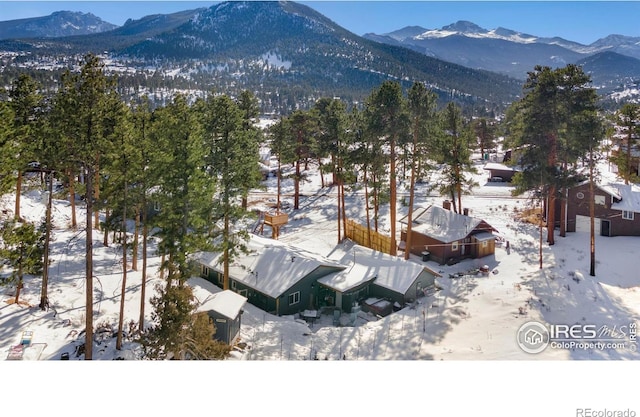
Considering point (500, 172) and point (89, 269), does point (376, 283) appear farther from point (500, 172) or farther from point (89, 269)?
point (500, 172)

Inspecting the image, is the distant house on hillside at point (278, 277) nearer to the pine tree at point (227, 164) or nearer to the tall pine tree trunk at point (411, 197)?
the pine tree at point (227, 164)

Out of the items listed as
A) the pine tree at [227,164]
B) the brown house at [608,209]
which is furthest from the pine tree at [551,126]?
the pine tree at [227,164]

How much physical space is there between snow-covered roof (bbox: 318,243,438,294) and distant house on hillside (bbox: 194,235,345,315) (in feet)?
2.30

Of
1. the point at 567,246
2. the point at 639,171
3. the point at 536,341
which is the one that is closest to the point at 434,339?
the point at 536,341

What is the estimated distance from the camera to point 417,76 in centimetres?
19812

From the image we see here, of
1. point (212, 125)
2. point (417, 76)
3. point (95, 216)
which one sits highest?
point (417, 76)

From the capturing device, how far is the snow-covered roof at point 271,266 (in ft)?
61.5

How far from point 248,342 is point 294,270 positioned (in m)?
5.00

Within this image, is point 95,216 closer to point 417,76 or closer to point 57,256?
point 57,256

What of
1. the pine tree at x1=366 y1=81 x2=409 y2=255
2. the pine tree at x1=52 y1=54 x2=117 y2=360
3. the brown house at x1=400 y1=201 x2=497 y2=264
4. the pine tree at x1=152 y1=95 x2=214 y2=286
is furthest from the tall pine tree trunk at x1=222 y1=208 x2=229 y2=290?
the brown house at x1=400 y1=201 x2=497 y2=264

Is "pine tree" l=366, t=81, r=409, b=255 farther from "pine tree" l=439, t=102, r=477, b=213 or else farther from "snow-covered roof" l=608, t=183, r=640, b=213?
"snow-covered roof" l=608, t=183, r=640, b=213

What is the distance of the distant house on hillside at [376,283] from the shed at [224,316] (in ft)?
17.2

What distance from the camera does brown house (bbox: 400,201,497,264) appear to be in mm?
24078

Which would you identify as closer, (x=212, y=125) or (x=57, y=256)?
(x=212, y=125)
